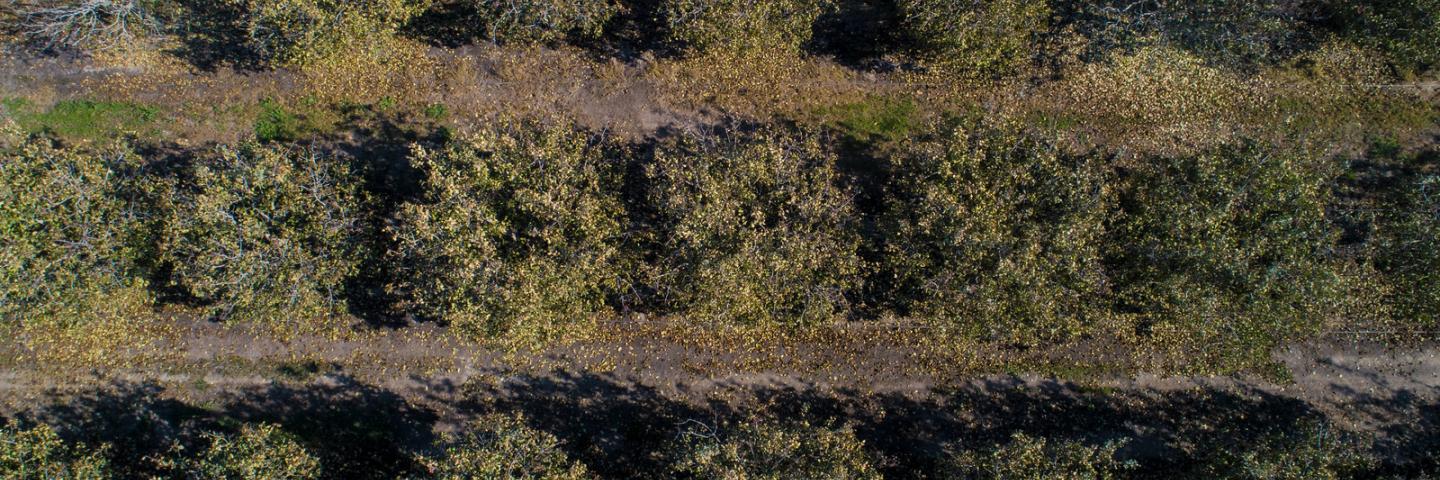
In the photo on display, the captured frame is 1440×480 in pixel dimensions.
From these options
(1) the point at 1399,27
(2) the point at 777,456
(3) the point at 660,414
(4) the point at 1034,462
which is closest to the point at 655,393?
(3) the point at 660,414

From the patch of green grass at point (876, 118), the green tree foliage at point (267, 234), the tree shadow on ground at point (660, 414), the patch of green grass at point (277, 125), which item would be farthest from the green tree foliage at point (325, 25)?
the patch of green grass at point (876, 118)

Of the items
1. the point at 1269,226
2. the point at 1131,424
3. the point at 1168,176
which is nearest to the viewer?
the point at 1269,226

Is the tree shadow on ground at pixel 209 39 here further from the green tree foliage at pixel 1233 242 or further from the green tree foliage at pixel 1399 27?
the green tree foliage at pixel 1399 27

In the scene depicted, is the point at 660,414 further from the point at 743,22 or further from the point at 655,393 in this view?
the point at 743,22

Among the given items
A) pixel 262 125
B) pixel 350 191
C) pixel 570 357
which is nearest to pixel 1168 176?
pixel 570 357

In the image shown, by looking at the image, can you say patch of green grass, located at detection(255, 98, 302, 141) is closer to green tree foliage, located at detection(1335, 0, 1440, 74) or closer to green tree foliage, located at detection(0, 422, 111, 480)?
green tree foliage, located at detection(0, 422, 111, 480)

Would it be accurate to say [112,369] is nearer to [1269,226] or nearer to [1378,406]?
[1269,226]
